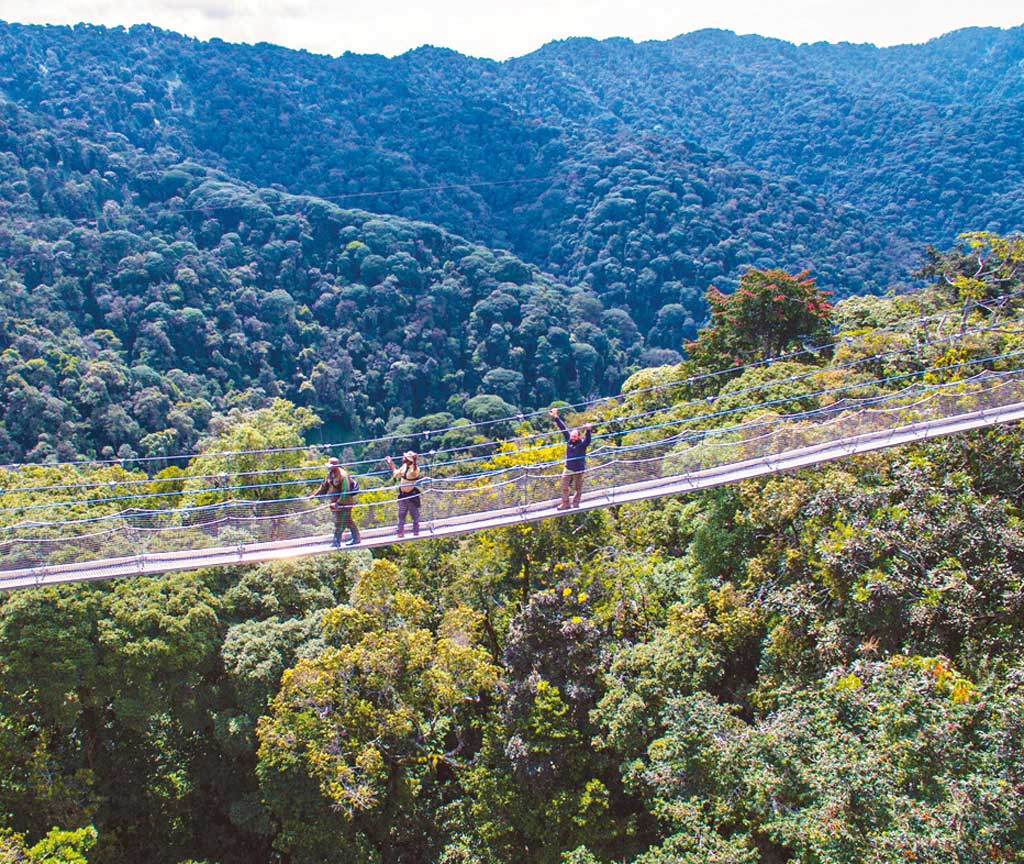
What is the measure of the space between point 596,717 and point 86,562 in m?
7.80

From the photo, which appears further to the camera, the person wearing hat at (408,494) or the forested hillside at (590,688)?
the person wearing hat at (408,494)

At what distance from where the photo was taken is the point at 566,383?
2958 inches

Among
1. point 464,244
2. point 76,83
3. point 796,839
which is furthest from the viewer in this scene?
point 76,83

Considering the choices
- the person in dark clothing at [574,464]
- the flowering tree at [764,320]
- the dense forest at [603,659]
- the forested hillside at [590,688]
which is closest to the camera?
the forested hillside at [590,688]

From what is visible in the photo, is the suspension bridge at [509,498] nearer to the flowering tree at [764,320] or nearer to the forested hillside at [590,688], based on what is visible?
the forested hillside at [590,688]

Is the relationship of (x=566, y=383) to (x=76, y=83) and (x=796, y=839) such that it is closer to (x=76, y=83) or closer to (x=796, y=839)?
(x=796, y=839)

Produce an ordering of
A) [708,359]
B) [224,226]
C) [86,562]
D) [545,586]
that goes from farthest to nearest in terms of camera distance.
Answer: [224,226]
[708,359]
[545,586]
[86,562]

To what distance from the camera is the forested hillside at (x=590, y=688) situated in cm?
992

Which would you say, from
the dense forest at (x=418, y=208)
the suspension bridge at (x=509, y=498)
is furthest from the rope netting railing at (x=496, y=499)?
the dense forest at (x=418, y=208)

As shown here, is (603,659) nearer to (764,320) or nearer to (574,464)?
(574,464)

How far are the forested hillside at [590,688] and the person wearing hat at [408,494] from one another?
3226 mm

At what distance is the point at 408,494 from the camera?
36.3ft

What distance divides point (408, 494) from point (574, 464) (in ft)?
7.62

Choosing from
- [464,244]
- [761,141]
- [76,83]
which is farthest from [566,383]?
[761,141]
